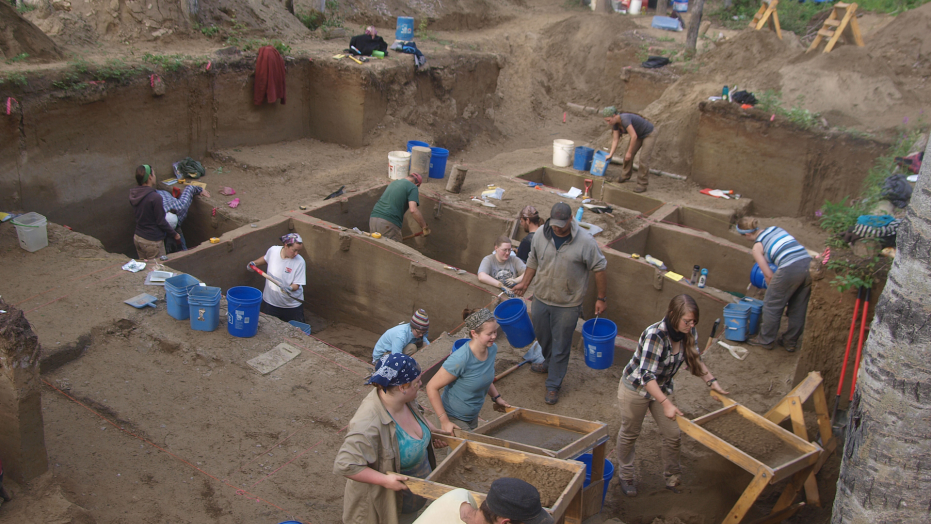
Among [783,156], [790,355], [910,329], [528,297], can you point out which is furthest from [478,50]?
[910,329]

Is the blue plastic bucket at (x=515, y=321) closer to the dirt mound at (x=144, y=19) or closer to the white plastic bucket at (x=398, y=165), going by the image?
the white plastic bucket at (x=398, y=165)

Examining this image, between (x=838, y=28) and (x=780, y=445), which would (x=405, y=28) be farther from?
(x=780, y=445)

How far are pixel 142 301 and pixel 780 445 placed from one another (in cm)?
627

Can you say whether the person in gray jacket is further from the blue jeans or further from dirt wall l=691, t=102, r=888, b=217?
dirt wall l=691, t=102, r=888, b=217

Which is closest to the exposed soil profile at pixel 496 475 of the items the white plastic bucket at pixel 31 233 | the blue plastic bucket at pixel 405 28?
the white plastic bucket at pixel 31 233

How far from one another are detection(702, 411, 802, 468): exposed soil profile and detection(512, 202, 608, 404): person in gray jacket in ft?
5.11

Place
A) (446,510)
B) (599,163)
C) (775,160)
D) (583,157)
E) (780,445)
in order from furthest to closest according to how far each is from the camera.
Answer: (583,157), (599,163), (775,160), (780,445), (446,510)

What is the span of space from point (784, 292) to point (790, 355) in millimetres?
767

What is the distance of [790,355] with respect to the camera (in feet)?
24.2

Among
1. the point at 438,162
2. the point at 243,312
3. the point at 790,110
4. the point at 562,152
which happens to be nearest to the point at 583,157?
the point at 562,152

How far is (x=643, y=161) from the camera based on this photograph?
1205cm

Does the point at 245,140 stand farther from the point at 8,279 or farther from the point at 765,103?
the point at 765,103

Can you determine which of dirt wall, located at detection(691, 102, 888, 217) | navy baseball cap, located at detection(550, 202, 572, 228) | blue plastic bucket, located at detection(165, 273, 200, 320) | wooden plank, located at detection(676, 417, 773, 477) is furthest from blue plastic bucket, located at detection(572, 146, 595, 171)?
wooden plank, located at detection(676, 417, 773, 477)

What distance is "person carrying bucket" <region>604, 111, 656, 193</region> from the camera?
12.0 meters
